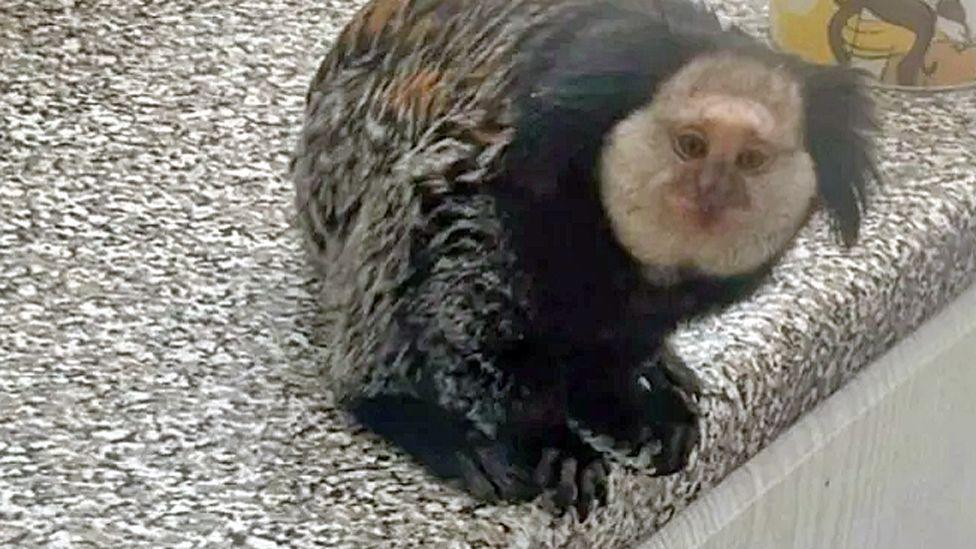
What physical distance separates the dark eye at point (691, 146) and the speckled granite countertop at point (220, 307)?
0.54ft

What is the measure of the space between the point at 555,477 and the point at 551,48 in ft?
0.50

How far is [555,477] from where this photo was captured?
525 mm

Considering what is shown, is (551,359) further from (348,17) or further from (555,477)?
(348,17)

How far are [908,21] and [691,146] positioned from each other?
38 centimetres

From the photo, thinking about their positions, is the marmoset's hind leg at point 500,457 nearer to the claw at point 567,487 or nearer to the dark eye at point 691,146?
the claw at point 567,487

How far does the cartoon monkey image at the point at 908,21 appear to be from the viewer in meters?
0.76

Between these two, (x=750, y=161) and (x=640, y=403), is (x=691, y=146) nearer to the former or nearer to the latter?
(x=750, y=161)

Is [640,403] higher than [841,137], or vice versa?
[841,137]

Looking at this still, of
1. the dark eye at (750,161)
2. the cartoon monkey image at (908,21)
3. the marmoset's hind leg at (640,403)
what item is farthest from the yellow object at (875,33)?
the dark eye at (750,161)

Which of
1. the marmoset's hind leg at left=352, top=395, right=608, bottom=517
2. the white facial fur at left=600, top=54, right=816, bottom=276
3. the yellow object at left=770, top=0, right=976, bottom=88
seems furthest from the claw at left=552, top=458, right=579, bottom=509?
the yellow object at left=770, top=0, right=976, bottom=88

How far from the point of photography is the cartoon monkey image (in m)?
0.76

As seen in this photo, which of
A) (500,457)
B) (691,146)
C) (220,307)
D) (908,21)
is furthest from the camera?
(908,21)

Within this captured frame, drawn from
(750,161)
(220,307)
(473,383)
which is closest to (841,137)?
(750,161)

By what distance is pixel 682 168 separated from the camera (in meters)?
0.42
